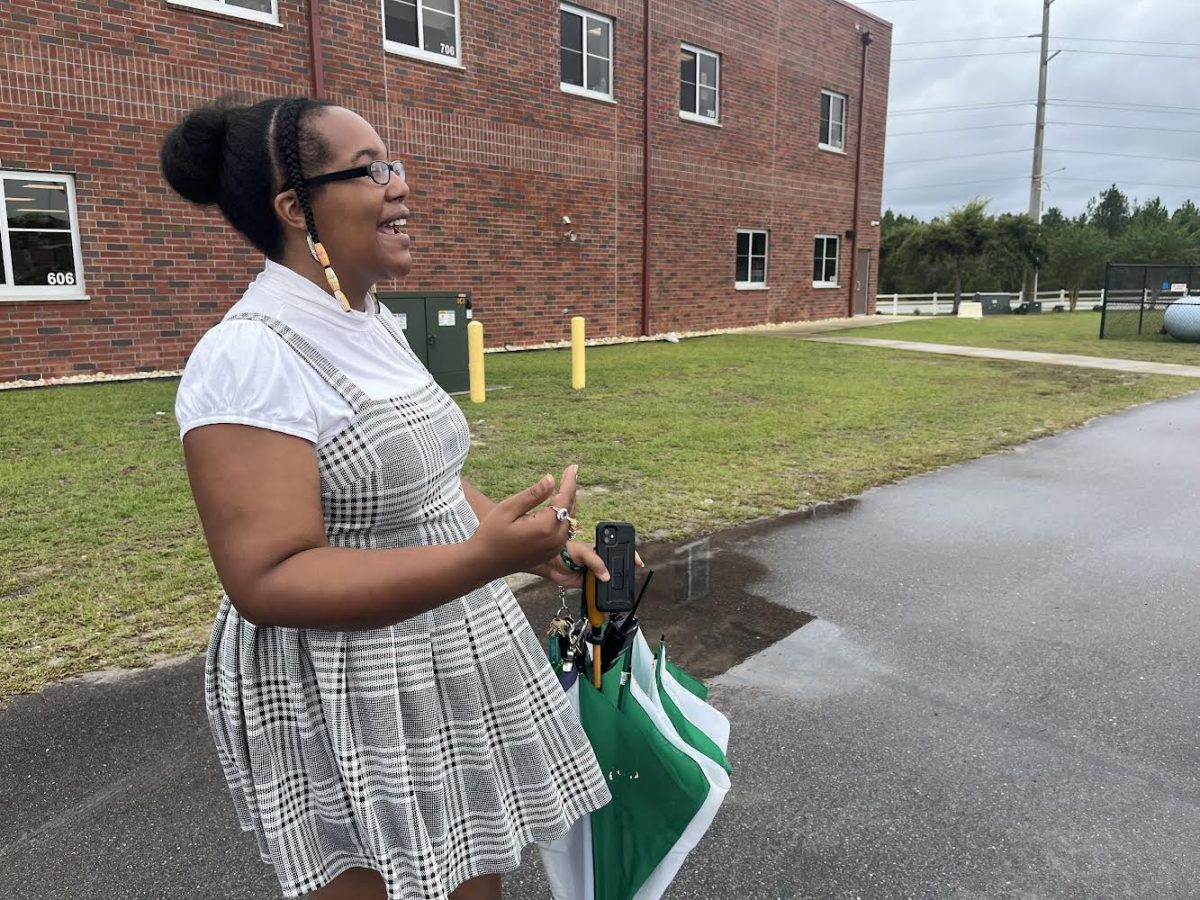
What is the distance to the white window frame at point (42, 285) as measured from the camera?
1038 cm

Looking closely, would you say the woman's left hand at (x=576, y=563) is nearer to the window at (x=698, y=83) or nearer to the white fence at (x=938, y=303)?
the window at (x=698, y=83)

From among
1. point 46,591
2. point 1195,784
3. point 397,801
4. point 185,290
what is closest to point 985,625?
point 1195,784

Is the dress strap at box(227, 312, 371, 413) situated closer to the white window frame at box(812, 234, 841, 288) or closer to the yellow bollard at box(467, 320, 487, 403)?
the yellow bollard at box(467, 320, 487, 403)

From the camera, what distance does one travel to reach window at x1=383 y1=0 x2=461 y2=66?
1336 centimetres

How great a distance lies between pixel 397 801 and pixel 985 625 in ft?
11.1

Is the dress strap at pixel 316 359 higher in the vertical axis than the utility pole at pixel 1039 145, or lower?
lower

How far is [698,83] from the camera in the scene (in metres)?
19.2

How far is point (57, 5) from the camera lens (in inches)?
410

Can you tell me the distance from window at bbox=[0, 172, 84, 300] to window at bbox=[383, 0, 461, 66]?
17.3 feet

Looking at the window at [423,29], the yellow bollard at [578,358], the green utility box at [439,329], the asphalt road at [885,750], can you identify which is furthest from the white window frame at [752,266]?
the asphalt road at [885,750]

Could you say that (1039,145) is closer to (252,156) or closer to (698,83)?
(698,83)

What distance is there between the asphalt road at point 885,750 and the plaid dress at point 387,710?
39.8 inches

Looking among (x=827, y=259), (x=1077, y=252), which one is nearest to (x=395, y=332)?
(x=827, y=259)

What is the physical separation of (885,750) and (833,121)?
77.1 ft
